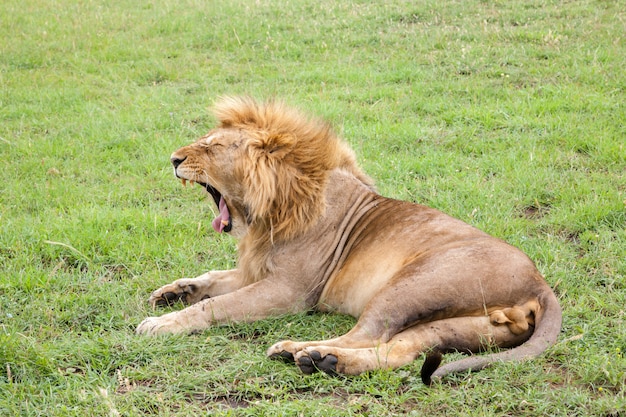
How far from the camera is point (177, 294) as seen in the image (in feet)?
14.6

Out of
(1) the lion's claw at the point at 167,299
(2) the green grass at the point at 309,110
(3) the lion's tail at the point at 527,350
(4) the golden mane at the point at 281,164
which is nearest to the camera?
(3) the lion's tail at the point at 527,350

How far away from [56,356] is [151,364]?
0.44m

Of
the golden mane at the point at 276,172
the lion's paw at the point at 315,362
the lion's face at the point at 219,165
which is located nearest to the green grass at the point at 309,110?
the lion's paw at the point at 315,362

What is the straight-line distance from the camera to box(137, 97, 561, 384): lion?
357cm

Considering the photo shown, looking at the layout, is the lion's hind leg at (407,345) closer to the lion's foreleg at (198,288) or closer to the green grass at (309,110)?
the green grass at (309,110)

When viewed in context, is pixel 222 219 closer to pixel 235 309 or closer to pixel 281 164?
pixel 281 164

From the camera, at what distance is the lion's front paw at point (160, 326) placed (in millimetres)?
3873

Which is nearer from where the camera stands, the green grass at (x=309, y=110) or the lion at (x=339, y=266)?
the green grass at (x=309, y=110)

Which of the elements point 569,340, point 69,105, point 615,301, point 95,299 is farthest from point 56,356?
point 69,105

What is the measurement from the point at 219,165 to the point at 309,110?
1.79 m

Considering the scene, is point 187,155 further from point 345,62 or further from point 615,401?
point 345,62

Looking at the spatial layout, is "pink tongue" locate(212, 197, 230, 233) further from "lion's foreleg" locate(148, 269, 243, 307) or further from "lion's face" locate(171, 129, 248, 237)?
"lion's foreleg" locate(148, 269, 243, 307)

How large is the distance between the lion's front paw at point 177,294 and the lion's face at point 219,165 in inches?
14.4

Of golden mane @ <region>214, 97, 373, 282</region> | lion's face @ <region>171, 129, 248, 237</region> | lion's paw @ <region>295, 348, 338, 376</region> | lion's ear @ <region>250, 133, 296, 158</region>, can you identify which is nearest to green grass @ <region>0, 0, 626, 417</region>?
lion's paw @ <region>295, 348, 338, 376</region>
